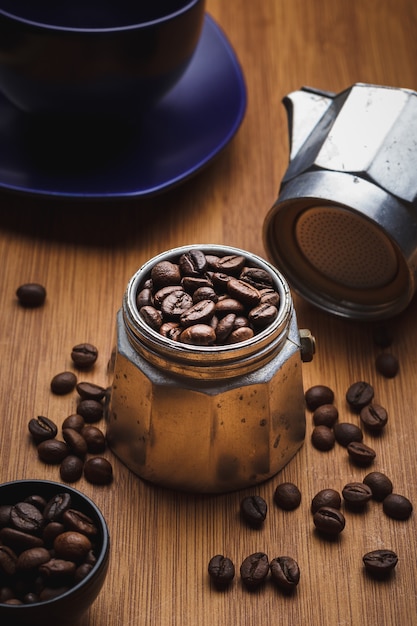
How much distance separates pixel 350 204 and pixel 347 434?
0.33 m

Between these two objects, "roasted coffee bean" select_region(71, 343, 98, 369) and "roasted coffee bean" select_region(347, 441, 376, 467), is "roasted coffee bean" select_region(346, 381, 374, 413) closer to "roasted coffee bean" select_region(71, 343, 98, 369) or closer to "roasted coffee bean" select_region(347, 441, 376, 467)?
"roasted coffee bean" select_region(347, 441, 376, 467)

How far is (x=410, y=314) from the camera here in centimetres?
152

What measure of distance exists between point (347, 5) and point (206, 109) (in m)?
0.52

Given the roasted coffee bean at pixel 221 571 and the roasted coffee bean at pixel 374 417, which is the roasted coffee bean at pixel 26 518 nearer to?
the roasted coffee bean at pixel 221 571

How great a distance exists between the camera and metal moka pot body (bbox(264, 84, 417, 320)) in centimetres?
137

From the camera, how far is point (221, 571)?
45.6 inches

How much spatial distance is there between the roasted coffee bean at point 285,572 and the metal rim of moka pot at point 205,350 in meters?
0.24

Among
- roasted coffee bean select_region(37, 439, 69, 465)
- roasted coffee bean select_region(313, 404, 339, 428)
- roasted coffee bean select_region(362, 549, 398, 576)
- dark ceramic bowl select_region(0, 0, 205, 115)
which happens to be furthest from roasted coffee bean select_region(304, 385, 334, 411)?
dark ceramic bowl select_region(0, 0, 205, 115)

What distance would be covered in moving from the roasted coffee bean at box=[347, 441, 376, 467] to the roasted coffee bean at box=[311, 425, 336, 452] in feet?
0.09

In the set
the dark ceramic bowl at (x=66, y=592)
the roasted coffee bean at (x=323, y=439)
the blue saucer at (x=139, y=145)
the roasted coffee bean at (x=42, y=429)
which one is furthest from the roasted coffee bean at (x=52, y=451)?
the blue saucer at (x=139, y=145)

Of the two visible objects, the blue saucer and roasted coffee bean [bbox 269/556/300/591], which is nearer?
roasted coffee bean [bbox 269/556/300/591]

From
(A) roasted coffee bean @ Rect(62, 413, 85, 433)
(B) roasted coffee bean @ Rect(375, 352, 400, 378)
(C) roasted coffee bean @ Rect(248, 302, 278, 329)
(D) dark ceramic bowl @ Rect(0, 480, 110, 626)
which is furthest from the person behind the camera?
(B) roasted coffee bean @ Rect(375, 352, 400, 378)

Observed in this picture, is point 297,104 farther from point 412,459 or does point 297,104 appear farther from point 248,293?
point 412,459

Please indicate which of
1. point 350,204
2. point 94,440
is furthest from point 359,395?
point 94,440
